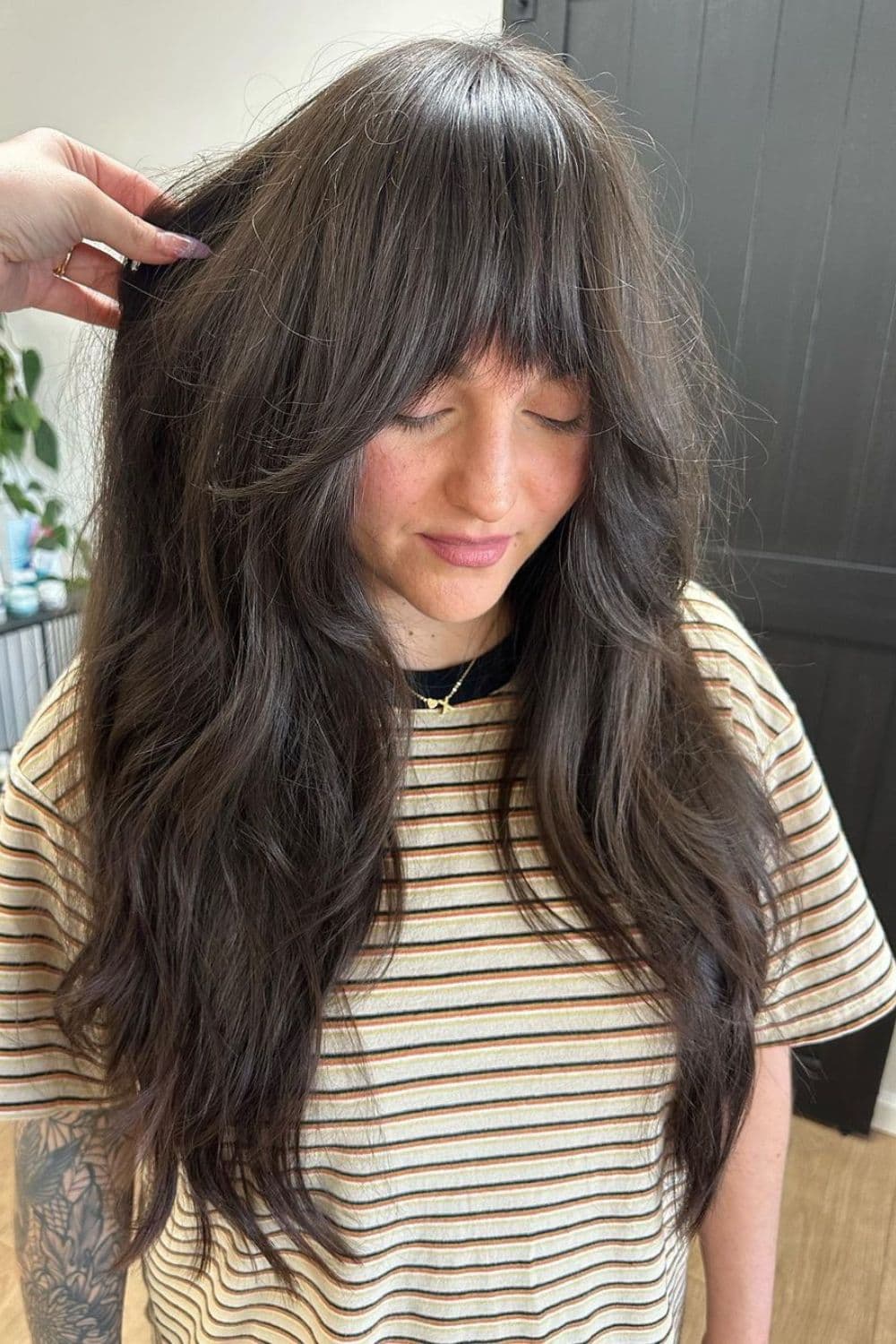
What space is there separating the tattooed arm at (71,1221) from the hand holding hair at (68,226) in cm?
65

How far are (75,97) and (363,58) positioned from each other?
203cm

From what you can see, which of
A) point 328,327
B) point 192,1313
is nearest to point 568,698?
point 328,327

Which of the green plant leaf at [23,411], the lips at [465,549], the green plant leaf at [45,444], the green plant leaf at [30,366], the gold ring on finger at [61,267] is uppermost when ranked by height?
the gold ring on finger at [61,267]

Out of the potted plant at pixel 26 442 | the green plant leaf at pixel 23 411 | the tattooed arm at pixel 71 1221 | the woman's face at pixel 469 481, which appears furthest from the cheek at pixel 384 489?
the green plant leaf at pixel 23 411

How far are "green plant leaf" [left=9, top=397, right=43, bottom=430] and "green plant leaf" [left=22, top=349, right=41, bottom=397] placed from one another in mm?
62

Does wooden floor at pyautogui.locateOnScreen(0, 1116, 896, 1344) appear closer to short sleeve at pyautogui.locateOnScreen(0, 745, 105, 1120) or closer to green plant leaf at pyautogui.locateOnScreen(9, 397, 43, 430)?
short sleeve at pyautogui.locateOnScreen(0, 745, 105, 1120)

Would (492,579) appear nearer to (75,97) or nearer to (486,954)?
(486,954)

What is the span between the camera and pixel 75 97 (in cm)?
208

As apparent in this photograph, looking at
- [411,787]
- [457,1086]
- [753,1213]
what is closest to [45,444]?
[411,787]

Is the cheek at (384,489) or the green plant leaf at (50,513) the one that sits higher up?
the cheek at (384,489)

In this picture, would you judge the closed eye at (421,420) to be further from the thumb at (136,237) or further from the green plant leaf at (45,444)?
the green plant leaf at (45,444)

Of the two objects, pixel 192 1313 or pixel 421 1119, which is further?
pixel 192 1313

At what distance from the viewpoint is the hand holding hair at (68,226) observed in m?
0.58

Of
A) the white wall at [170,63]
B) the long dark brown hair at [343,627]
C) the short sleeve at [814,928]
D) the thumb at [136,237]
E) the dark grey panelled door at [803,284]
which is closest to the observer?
the long dark brown hair at [343,627]
